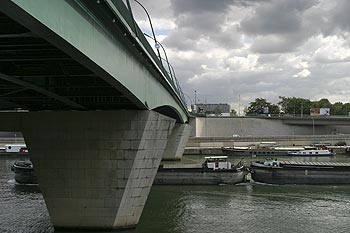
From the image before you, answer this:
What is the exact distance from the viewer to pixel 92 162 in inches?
869

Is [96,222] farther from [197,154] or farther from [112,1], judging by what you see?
[197,154]

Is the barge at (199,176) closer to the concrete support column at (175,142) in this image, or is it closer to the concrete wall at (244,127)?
the concrete support column at (175,142)

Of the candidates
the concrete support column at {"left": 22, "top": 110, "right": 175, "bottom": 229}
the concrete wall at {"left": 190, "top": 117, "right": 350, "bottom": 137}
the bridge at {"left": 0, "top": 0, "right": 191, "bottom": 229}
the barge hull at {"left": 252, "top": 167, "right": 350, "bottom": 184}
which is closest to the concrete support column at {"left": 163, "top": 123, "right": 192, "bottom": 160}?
the barge hull at {"left": 252, "top": 167, "right": 350, "bottom": 184}

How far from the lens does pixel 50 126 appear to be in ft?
74.0

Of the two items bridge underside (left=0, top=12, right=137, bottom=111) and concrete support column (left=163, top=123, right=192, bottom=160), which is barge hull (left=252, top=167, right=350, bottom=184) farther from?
concrete support column (left=163, top=123, right=192, bottom=160)

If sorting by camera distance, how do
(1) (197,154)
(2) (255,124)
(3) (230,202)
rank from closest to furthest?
(3) (230,202) → (1) (197,154) → (2) (255,124)

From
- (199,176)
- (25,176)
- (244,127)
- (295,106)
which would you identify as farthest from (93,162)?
(295,106)

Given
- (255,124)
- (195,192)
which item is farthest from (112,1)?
(255,124)

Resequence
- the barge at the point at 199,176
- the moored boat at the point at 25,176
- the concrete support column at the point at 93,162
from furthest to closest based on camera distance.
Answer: the barge at the point at 199,176 → the moored boat at the point at 25,176 → the concrete support column at the point at 93,162

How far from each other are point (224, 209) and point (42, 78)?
17.3 meters

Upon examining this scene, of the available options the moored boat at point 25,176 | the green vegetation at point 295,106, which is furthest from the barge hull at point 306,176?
the green vegetation at point 295,106

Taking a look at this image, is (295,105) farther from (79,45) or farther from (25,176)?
(79,45)

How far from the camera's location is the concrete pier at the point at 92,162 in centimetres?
2184

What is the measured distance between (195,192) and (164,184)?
4882 mm
